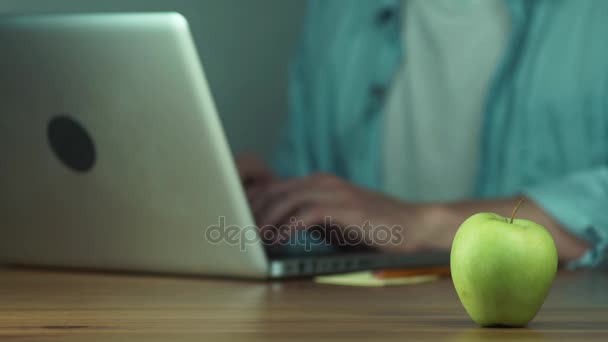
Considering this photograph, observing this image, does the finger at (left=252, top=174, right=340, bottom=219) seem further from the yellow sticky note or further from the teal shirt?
the teal shirt

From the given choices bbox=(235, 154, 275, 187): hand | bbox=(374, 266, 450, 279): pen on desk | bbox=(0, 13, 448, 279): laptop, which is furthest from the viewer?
bbox=(235, 154, 275, 187): hand

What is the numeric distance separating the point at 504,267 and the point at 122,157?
474 mm

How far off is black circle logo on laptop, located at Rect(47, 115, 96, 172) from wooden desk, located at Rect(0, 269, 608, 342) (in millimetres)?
125

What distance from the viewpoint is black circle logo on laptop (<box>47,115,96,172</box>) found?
98cm

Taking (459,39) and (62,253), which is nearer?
(62,253)

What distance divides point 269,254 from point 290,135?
3.49 feet

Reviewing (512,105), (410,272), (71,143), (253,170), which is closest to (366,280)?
(410,272)

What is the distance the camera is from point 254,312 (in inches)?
27.8

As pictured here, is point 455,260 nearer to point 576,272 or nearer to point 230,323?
point 230,323

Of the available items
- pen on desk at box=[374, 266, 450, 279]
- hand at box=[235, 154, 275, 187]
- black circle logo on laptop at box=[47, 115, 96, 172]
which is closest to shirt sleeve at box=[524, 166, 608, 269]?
pen on desk at box=[374, 266, 450, 279]

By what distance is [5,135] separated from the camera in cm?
105

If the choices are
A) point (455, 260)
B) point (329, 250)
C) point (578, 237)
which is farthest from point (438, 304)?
point (578, 237)

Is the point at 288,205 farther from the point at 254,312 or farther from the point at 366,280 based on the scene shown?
the point at 254,312

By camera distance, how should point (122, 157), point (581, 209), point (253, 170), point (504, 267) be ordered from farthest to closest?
point (253, 170)
point (581, 209)
point (122, 157)
point (504, 267)
